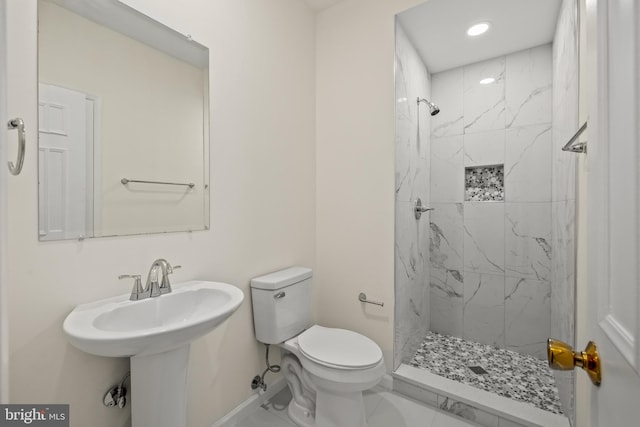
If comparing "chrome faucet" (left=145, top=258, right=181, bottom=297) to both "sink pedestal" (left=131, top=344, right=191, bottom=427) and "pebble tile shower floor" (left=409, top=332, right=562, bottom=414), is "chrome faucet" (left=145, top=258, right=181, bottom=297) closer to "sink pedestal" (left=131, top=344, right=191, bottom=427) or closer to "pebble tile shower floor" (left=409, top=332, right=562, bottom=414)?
"sink pedestal" (left=131, top=344, right=191, bottom=427)

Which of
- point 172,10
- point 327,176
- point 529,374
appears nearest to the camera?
point 172,10

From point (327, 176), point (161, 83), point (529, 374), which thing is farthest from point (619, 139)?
point (529, 374)

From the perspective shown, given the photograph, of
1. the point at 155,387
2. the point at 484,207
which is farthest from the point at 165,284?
the point at 484,207

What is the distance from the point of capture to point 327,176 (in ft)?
6.97

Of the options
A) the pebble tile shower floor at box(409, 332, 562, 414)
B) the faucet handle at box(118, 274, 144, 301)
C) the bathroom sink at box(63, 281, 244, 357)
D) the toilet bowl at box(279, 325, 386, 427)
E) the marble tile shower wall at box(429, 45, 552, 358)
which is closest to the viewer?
the bathroom sink at box(63, 281, 244, 357)

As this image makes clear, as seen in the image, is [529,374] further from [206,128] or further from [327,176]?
[206,128]

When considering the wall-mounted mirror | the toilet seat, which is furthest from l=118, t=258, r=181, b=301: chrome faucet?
the toilet seat

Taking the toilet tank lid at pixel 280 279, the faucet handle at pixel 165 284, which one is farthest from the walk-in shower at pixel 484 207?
the faucet handle at pixel 165 284

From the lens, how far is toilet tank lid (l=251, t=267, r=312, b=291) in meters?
1.59

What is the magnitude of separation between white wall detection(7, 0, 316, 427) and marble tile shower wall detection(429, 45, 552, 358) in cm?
128

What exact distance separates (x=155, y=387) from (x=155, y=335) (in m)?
0.36

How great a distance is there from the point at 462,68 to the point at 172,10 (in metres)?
2.30

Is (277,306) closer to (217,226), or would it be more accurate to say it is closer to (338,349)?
(338,349)

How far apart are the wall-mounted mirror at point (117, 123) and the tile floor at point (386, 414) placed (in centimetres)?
113
